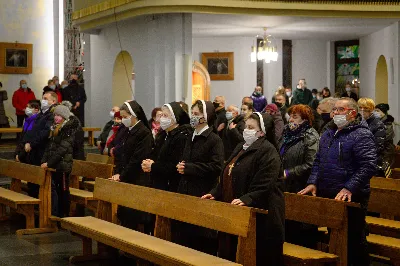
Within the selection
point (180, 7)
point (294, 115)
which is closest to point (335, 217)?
point (294, 115)

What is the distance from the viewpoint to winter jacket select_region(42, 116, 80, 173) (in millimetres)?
13500

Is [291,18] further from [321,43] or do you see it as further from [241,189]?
[241,189]

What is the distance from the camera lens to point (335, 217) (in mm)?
8711

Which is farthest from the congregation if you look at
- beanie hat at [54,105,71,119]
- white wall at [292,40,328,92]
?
white wall at [292,40,328,92]

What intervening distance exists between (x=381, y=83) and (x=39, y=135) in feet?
42.7

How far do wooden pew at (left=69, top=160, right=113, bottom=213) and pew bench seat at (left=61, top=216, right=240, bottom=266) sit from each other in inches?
95.6

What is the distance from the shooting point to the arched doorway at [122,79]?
23236 mm

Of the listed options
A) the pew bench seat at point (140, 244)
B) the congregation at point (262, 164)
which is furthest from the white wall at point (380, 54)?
the pew bench seat at point (140, 244)

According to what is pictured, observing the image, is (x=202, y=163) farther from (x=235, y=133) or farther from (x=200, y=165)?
(x=235, y=133)

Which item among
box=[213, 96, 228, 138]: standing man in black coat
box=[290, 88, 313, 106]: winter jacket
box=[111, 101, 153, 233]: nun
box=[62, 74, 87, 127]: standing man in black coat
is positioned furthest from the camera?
box=[62, 74, 87, 127]: standing man in black coat

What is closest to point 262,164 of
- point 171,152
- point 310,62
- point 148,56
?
point 171,152

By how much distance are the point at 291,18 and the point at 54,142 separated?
8.50m

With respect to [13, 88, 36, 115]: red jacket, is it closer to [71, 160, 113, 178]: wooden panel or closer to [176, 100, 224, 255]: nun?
[71, 160, 113, 178]: wooden panel

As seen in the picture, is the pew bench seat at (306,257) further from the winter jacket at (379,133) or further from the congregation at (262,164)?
the winter jacket at (379,133)
